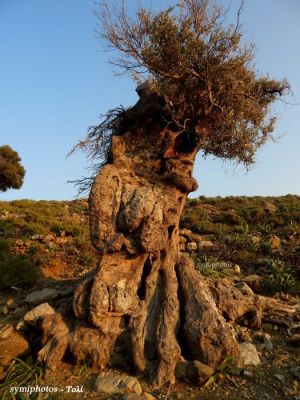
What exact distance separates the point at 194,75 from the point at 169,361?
508cm

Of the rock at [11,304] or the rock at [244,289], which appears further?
the rock at [244,289]

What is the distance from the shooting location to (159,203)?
7.16 m

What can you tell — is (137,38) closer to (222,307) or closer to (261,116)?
(261,116)

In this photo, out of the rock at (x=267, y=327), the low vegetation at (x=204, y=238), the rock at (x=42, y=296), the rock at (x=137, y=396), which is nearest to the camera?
the rock at (x=137, y=396)

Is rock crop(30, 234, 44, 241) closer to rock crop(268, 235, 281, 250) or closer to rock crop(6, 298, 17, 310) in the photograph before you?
rock crop(6, 298, 17, 310)

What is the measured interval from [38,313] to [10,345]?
2.59ft

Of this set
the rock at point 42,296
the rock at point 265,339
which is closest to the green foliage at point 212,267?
the rock at point 265,339

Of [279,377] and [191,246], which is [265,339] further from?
[191,246]

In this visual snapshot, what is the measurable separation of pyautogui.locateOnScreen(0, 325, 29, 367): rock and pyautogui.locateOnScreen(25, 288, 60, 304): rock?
3.41 ft

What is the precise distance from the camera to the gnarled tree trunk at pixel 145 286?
6059 millimetres

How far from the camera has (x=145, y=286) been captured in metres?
6.88

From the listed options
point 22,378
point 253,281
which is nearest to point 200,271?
point 253,281

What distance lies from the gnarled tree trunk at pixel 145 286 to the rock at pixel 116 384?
1.07 ft

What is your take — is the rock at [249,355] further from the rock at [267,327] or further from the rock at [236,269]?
the rock at [236,269]
